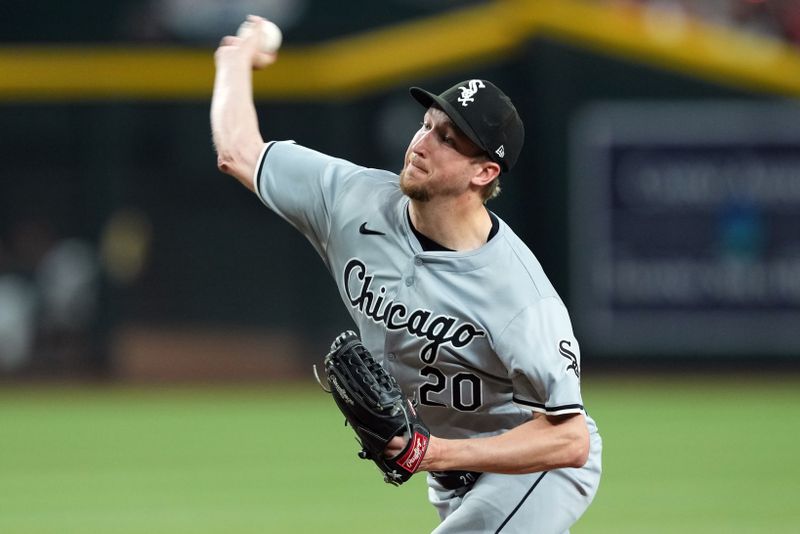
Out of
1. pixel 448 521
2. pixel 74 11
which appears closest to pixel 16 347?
pixel 74 11

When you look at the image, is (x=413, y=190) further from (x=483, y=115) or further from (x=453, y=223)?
(x=483, y=115)

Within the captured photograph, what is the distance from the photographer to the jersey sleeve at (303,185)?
5199 millimetres

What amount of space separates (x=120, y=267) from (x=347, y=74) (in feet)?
10.3

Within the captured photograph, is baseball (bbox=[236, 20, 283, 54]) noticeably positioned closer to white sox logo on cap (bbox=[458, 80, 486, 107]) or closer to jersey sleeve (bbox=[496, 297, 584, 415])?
white sox logo on cap (bbox=[458, 80, 486, 107])

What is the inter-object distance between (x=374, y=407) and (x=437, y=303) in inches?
22.8

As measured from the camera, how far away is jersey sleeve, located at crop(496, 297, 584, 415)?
4609mm

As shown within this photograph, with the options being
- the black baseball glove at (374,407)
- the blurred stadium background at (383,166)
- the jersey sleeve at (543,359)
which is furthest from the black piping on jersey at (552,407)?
the blurred stadium background at (383,166)

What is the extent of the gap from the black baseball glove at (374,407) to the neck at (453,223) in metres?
0.62

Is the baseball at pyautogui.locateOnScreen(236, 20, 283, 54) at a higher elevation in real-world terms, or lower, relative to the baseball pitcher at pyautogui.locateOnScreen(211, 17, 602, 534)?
higher

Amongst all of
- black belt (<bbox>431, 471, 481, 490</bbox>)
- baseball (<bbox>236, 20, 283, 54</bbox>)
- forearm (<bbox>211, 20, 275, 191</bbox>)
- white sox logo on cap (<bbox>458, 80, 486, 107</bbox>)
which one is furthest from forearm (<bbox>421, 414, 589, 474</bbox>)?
baseball (<bbox>236, 20, 283, 54</bbox>)

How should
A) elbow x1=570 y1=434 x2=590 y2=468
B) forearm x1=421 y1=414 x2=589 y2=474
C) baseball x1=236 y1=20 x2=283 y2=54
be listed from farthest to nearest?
baseball x1=236 y1=20 x2=283 y2=54
elbow x1=570 y1=434 x2=590 y2=468
forearm x1=421 y1=414 x2=589 y2=474

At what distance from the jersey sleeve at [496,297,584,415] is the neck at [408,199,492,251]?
378 mm

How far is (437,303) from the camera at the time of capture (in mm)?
4844

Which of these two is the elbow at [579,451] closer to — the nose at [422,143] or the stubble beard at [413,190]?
the stubble beard at [413,190]
